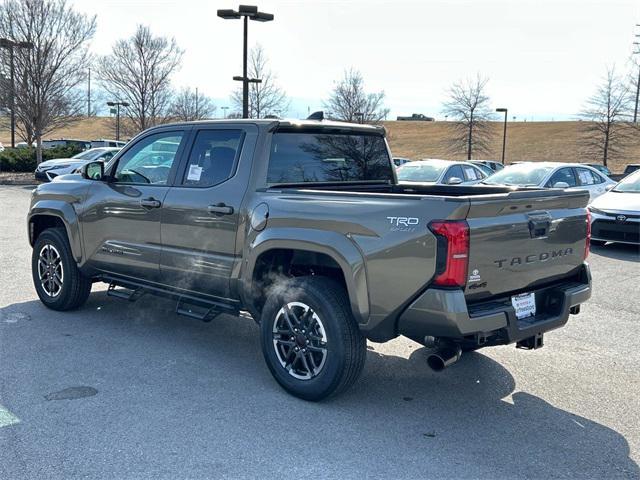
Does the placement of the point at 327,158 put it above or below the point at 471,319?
above

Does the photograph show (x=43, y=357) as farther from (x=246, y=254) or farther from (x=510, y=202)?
(x=510, y=202)

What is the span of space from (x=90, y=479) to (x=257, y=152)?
260 cm

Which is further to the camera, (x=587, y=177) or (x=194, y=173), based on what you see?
(x=587, y=177)

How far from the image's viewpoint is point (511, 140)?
7569 cm

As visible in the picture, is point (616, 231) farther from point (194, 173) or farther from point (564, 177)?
point (194, 173)

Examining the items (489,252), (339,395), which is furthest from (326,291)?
(489,252)

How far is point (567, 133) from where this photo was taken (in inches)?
2982

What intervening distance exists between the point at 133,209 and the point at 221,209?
122 centimetres

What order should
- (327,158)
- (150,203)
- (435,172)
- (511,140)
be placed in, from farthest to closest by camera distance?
1. (511,140)
2. (435,172)
3. (150,203)
4. (327,158)

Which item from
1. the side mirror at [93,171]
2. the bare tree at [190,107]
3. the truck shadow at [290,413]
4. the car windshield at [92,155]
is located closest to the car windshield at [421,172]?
the truck shadow at [290,413]

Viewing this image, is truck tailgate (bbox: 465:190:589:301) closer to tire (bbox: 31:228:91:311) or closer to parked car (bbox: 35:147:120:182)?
tire (bbox: 31:228:91:311)

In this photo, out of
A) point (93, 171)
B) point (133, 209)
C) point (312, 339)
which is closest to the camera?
point (312, 339)

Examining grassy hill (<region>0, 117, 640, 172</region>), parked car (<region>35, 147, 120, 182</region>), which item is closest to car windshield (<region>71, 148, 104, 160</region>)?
parked car (<region>35, 147, 120, 182</region>)

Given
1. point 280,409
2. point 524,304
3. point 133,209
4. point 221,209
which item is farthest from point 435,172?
point 280,409
